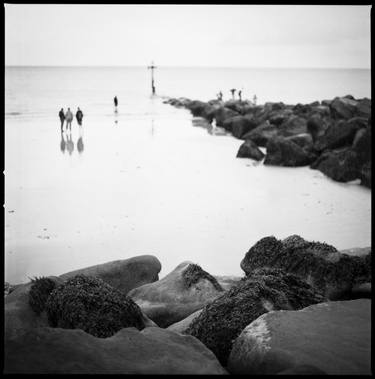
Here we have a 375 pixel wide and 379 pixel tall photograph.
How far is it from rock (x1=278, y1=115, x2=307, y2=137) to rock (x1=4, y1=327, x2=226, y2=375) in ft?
58.4

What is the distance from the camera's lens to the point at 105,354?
3342 mm

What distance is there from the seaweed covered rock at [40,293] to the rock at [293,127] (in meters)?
16.9

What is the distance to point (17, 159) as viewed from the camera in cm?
1573

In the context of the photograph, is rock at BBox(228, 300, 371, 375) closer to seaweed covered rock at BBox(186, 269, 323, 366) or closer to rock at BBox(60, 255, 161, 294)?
seaweed covered rock at BBox(186, 269, 323, 366)

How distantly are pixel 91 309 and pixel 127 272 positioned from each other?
7.39 ft

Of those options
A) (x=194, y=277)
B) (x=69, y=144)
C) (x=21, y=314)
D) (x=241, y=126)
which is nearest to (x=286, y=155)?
(x=241, y=126)

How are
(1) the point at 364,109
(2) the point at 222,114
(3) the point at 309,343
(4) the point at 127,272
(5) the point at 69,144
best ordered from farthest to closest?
1. (2) the point at 222,114
2. (1) the point at 364,109
3. (5) the point at 69,144
4. (4) the point at 127,272
5. (3) the point at 309,343

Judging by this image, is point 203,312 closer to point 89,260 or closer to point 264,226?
point 89,260

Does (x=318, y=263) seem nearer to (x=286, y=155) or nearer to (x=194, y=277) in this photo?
(x=194, y=277)

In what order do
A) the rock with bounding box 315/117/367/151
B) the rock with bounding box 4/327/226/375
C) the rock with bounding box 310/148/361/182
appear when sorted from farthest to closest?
the rock with bounding box 315/117/367/151 < the rock with bounding box 310/148/361/182 < the rock with bounding box 4/327/226/375

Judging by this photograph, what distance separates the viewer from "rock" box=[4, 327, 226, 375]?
3.10 m

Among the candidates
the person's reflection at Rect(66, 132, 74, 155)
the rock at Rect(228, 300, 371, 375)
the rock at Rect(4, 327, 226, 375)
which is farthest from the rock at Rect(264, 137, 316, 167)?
the rock at Rect(4, 327, 226, 375)

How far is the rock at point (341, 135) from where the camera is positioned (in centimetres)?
1645

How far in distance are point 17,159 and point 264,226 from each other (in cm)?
1036
